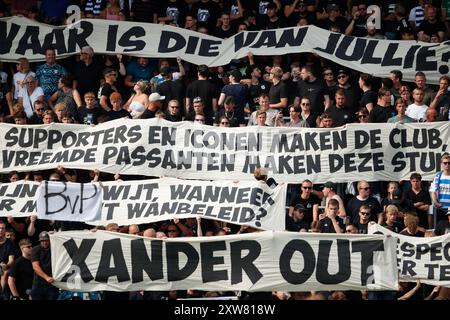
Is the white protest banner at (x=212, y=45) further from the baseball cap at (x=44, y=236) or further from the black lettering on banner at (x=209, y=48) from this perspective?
the baseball cap at (x=44, y=236)

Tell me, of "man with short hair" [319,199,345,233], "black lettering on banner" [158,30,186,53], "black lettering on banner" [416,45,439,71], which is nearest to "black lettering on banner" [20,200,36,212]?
"man with short hair" [319,199,345,233]

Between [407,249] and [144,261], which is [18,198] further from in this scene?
[407,249]

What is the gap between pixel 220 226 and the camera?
1085 inches

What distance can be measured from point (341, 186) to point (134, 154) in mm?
3171

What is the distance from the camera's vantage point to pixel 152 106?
29.7 meters

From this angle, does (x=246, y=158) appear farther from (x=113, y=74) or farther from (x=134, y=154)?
(x=113, y=74)

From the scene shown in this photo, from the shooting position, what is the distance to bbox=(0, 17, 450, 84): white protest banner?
30938 millimetres

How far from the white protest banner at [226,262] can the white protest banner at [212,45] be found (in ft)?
19.4

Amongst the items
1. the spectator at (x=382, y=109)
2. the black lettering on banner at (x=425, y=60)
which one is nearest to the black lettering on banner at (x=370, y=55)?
the black lettering on banner at (x=425, y=60)

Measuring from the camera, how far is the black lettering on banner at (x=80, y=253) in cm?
2603

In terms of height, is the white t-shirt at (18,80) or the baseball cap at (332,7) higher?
the baseball cap at (332,7)

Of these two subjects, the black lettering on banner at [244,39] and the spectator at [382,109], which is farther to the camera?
the black lettering on banner at [244,39]
